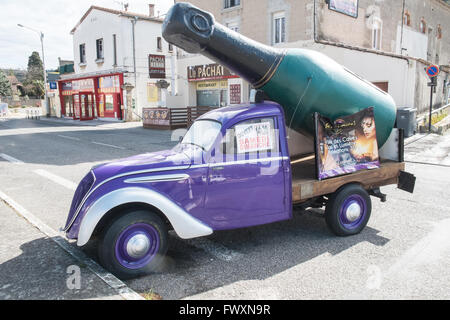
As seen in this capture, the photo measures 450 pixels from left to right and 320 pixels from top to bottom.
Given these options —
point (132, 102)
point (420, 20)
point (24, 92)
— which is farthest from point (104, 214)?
point (24, 92)

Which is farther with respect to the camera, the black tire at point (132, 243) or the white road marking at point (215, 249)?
the white road marking at point (215, 249)

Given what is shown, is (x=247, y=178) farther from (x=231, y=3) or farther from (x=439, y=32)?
(x=439, y=32)

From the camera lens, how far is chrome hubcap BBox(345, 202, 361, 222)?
193 inches

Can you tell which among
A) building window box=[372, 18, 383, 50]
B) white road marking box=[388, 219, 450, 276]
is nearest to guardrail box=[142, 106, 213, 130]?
building window box=[372, 18, 383, 50]

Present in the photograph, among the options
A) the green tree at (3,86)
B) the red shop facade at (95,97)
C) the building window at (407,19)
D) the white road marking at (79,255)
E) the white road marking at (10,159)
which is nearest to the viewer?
the white road marking at (79,255)

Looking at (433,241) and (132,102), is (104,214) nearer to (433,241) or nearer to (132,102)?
(433,241)

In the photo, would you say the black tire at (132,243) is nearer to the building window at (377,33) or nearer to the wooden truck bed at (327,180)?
the wooden truck bed at (327,180)

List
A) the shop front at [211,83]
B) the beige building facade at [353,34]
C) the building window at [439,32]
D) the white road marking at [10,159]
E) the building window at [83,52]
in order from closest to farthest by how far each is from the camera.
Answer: the white road marking at [10,159] → the beige building facade at [353,34] → the shop front at [211,83] → the building window at [439,32] → the building window at [83,52]

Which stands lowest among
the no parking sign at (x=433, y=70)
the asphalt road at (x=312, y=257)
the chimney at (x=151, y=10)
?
the asphalt road at (x=312, y=257)

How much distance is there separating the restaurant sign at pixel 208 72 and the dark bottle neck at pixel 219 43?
1655 cm

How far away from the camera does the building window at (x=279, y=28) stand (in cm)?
1838

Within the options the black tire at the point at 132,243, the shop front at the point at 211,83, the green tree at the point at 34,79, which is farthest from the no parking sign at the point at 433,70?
the green tree at the point at 34,79

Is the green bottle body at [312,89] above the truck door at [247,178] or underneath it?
above
